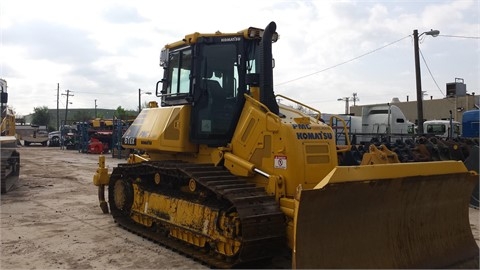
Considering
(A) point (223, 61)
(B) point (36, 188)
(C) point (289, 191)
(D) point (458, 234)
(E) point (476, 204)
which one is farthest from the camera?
(B) point (36, 188)

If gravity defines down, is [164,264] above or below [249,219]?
below

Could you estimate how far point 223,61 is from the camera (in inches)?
259

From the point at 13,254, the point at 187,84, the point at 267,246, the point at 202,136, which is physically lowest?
the point at 13,254

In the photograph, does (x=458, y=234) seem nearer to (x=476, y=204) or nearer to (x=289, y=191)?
(x=289, y=191)

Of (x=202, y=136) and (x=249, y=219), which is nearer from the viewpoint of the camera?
(x=249, y=219)

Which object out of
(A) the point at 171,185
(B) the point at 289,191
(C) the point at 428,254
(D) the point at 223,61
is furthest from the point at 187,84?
(C) the point at 428,254

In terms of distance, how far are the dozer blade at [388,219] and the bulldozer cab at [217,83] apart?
2113 millimetres

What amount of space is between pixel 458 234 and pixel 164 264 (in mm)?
3974

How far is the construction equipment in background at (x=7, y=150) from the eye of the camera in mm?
11148

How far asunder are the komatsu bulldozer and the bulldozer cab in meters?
0.02

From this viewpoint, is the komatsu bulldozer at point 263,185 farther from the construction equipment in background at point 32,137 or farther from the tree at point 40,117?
the tree at point 40,117

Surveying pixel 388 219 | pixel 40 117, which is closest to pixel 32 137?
pixel 40 117

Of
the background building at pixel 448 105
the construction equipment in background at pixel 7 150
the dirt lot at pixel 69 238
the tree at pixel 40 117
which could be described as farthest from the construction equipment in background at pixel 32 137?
the tree at pixel 40 117

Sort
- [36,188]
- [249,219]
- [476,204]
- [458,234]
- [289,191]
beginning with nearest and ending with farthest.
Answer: [249,219] → [289,191] → [458,234] → [476,204] → [36,188]
